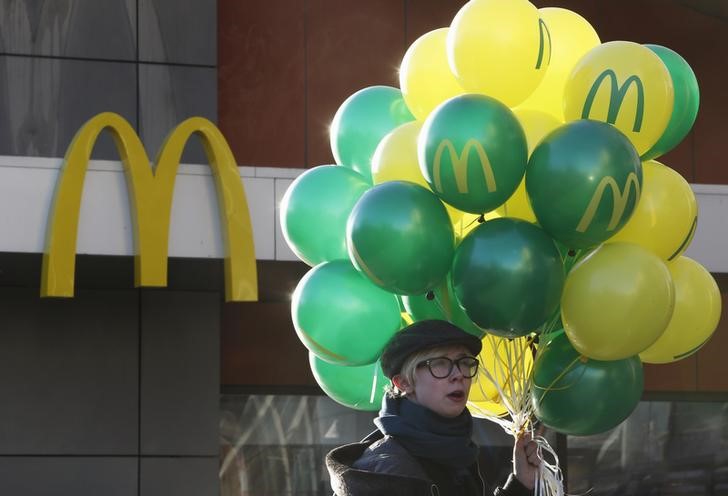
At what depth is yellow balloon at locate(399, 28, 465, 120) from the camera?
5.26 metres

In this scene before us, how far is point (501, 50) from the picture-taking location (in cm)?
502

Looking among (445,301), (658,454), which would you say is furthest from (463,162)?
(658,454)

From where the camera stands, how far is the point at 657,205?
16.5 ft

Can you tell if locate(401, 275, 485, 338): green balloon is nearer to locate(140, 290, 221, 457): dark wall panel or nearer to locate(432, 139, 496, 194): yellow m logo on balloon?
locate(432, 139, 496, 194): yellow m logo on balloon

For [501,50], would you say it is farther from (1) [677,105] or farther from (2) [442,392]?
(2) [442,392]

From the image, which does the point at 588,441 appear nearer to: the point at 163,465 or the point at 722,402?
the point at 722,402

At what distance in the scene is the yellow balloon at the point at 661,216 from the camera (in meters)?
5.00

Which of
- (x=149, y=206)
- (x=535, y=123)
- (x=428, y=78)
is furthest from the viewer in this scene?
(x=149, y=206)

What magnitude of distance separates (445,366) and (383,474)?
0.38 meters

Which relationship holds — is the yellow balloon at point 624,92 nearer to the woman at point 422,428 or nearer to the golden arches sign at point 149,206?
the woman at point 422,428

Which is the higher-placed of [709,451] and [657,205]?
[657,205]

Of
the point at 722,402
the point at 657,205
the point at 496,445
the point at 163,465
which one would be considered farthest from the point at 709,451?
the point at 657,205

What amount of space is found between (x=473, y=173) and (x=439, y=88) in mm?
668

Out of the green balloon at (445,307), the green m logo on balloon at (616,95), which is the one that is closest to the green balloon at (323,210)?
the green balloon at (445,307)
